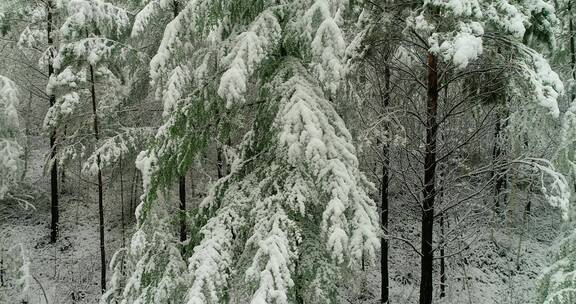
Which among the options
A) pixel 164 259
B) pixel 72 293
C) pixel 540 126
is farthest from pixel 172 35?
pixel 72 293

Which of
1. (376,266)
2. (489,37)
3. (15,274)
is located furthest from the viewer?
(376,266)

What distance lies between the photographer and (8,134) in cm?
1187

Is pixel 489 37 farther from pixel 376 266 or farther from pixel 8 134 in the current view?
pixel 8 134

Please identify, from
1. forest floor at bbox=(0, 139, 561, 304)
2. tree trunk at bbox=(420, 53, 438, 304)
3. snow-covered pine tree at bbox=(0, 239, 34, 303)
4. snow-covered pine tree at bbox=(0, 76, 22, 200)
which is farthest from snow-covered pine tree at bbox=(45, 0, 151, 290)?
tree trunk at bbox=(420, 53, 438, 304)

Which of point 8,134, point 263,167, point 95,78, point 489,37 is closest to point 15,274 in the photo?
point 8,134

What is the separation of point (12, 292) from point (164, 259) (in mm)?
10443

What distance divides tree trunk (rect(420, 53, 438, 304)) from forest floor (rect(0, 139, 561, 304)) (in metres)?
4.09

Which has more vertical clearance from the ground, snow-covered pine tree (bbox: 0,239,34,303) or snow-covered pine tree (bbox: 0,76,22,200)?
snow-covered pine tree (bbox: 0,76,22,200)

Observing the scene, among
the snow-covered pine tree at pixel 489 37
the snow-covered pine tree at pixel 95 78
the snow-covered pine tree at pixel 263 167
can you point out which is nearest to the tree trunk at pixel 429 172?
the snow-covered pine tree at pixel 489 37

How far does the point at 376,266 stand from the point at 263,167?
34.0ft

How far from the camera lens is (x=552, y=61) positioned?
34.7 feet

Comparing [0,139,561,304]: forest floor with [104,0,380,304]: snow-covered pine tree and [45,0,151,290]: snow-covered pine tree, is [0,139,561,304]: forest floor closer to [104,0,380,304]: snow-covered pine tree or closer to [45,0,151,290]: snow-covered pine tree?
[45,0,151,290]: snow-covered pine tree

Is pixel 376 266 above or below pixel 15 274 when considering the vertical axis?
below

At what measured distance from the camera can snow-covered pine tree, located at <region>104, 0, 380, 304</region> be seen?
14.7ft
